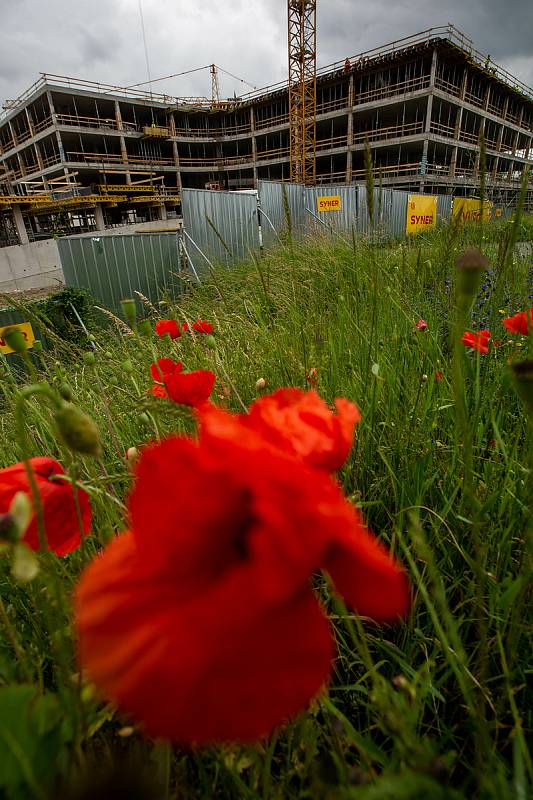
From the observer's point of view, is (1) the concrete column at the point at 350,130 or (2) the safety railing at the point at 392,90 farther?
(1) the concrete column at the point at 350,130

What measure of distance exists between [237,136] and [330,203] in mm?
21890

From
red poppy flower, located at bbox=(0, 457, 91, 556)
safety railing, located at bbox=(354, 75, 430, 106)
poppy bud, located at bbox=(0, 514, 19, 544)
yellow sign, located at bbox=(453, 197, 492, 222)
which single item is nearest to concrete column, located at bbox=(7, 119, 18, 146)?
safety railing, located at bbox=(354, 75, 430, 106)

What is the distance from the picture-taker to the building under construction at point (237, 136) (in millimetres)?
16438

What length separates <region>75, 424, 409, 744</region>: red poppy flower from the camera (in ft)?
0.47

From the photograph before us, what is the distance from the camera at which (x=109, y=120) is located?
2144 cm

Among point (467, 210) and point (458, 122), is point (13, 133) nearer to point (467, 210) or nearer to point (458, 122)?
point (458, 122)

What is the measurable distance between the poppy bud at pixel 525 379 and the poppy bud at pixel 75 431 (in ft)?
0.95

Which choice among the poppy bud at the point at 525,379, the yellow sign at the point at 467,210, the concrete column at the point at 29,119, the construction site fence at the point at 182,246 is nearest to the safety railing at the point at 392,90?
the construction site fence at the point at 182,246

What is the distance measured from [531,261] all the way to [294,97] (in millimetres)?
23229

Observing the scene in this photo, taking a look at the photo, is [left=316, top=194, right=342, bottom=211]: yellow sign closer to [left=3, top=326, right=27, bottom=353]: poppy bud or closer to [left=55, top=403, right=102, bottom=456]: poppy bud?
[left=3, top=326, right=27, bottom=353]: poppy bud

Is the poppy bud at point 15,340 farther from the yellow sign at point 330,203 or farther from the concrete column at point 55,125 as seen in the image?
the concrete column at point 55,125

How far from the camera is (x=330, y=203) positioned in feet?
22.2

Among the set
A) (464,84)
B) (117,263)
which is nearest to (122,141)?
(464,84)

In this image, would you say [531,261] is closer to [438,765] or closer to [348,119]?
[438,765]
